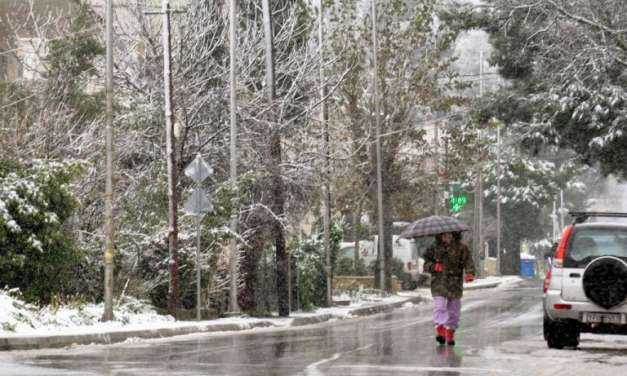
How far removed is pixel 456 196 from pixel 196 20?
34.6m

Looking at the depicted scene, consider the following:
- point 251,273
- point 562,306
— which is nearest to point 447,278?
point 562,306

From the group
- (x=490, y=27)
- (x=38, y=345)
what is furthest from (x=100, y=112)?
(x=38, y=345)

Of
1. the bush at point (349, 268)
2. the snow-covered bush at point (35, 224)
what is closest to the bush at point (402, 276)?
the bush at point (349, 268)

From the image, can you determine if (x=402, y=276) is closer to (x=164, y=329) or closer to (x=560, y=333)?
(x=164, y=329)

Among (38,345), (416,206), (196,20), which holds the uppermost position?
(196,20)

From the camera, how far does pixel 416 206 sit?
54.7 m

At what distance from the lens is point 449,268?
20.0 metres

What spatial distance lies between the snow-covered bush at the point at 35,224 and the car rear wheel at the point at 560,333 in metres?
9.87

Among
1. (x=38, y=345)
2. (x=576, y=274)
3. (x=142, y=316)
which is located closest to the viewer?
(x=576, y=274)

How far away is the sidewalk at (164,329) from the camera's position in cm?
2023

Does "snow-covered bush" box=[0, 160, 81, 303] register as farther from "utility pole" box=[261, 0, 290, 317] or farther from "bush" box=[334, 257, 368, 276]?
"bush" box=[334, 257, 368, 276]

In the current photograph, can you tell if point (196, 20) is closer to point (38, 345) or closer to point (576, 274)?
point (38, 345)

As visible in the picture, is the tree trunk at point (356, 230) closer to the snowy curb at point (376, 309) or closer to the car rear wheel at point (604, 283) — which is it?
the snowy curb at point (376, 309)

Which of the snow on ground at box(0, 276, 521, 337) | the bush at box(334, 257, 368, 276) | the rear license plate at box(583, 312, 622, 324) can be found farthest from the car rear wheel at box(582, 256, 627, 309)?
the bush at box(334, 257, 368, 276)
